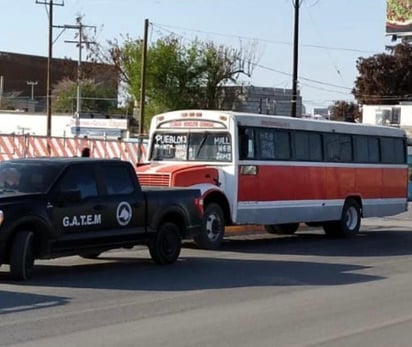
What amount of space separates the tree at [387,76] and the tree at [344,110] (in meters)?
1.51

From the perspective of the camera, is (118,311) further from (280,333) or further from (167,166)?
(167,166)

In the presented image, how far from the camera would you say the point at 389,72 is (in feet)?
304

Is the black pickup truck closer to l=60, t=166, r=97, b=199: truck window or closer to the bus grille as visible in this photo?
l=60, t=166, r=97, b=199: truck window

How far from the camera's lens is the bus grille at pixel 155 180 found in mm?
18750

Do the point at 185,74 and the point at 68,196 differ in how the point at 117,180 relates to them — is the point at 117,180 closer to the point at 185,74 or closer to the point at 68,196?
the point at 68,196

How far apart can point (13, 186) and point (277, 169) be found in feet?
25.7

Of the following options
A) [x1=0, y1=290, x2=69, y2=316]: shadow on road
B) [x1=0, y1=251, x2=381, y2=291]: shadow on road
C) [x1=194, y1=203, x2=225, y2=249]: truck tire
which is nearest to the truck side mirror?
[x1=0, y1=251, x2=381, y2=291]: shadow on road

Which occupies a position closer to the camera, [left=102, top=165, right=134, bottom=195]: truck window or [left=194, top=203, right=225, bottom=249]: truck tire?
[left=102, top=165, right=134, bottom=195]: truck window

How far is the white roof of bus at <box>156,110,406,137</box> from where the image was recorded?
783 inches

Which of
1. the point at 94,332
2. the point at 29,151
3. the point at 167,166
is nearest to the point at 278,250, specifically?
the point at 167,166

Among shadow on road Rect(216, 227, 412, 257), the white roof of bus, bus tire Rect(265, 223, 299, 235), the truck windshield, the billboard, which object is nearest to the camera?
the truck windshield

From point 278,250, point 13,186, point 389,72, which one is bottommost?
point 278,250

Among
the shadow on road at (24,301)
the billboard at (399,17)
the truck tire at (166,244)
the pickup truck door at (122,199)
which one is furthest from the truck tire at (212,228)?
the billboard at (399,17)

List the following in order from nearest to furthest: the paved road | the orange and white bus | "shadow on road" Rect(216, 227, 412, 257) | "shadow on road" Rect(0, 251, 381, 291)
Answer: the paved road
"shadow on road" Rect(0, 251, 381, 291)
the orange and white bus
"shadow on road" Rect(216, 227, 412, 257)
